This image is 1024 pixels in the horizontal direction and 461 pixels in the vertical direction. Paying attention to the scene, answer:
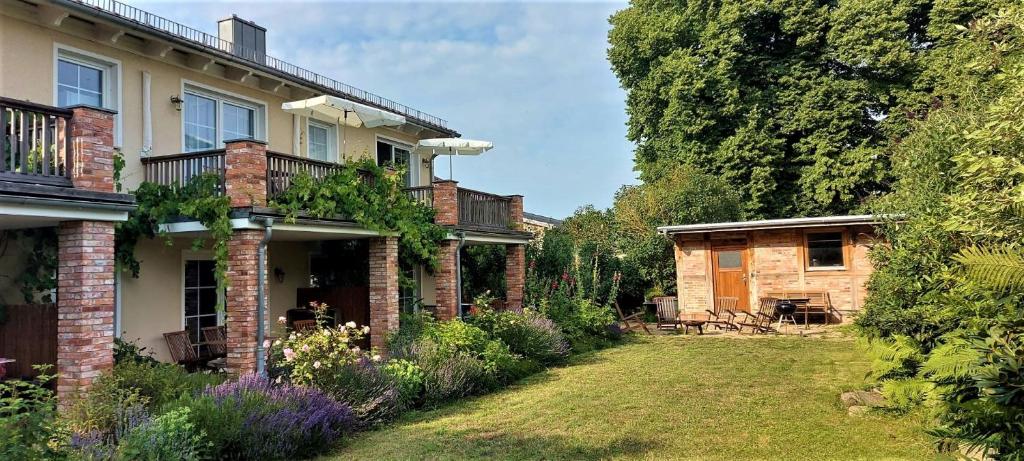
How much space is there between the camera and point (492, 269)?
19.4 metres

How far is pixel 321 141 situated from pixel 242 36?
8.97 feet

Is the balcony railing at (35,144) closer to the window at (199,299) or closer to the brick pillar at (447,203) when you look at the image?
the window at (199,299)

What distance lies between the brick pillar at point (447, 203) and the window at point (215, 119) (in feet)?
12.8

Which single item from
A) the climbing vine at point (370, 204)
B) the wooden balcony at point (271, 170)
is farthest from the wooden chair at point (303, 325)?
the wooden balcony at point (271, 170)

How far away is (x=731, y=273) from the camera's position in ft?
64.4

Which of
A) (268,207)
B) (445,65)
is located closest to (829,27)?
(445,65)

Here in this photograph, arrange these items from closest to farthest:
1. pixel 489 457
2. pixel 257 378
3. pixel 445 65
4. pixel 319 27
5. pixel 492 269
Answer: pixel 489 457, pixel 257 378, pixel 319 27, pixel 445 65, pixel 492 269

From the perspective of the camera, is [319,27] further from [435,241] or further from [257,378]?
[257,378]

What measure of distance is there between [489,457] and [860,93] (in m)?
24.1

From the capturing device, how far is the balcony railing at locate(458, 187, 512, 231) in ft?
49.7

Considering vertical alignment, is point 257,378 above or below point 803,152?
below

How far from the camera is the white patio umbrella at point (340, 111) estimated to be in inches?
464

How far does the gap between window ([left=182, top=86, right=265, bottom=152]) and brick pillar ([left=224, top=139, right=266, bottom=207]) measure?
2.68 metres

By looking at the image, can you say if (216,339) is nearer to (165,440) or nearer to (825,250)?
(165,440)
